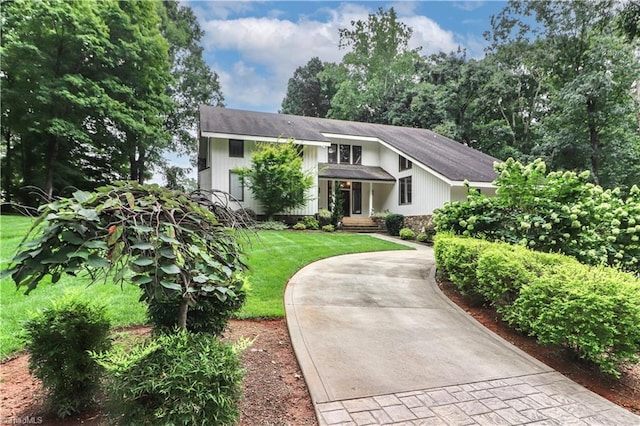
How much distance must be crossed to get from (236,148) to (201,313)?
14.3 metres

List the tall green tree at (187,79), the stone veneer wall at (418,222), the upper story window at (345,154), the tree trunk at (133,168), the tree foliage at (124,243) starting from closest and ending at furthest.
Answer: the tree foliage at (124,243) → the stone veneer wall at (418,222) → the upper story window at (345,154) → the tree trunk at (133,168) → the tall green tree at (187,79)

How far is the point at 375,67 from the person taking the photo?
31.9m

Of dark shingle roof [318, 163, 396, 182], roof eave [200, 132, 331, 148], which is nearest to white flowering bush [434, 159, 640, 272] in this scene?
dark shingle roof [318, 163, 396, 182]

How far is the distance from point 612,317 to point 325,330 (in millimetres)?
3062

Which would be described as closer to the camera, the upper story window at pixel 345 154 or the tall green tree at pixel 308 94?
the upper story window at pixel 345 154

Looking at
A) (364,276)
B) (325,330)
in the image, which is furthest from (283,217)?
(325,330)

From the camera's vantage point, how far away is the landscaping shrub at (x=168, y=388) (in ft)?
6.00

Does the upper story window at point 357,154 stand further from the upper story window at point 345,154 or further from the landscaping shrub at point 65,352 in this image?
the landscaping shrub at point 65,352

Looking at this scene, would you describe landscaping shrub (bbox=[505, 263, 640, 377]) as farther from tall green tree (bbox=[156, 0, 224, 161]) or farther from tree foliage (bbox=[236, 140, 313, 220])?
tall green tree (bbox=[156, 0, 224, 161])

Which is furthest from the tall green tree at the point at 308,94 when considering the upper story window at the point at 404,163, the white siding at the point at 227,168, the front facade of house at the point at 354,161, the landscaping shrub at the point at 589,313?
the landscaping shrub at the point at 589,313

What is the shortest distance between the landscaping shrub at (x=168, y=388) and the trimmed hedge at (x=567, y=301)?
11.6ft

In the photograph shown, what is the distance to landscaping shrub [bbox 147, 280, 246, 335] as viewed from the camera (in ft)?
9.25

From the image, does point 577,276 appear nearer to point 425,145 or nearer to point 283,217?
point 283,217

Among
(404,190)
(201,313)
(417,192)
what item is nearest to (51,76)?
(404,190)
